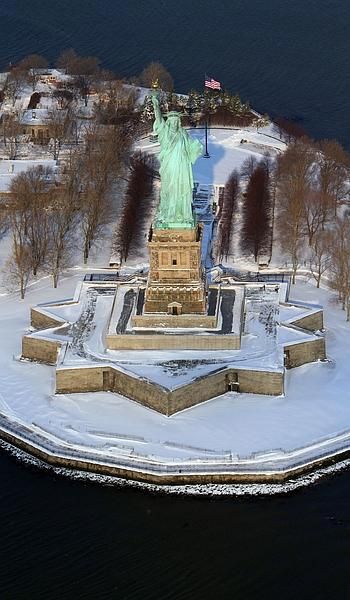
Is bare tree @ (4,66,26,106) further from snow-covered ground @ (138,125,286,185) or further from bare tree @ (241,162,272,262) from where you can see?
bare tree @ (241,162,272,262)

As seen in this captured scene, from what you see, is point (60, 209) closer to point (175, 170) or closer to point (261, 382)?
point (175, 170)

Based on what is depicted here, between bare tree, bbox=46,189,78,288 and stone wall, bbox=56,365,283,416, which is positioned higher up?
bare tree, bbox=46,189,78,288

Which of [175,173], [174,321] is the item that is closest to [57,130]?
[175,173]

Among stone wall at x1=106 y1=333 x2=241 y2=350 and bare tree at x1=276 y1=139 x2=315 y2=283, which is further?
bare tree at x1=276 y1=139 x2=315 y2=283

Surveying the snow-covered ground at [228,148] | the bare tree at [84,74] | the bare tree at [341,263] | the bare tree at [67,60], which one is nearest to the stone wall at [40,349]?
the bare tree at [341,263]

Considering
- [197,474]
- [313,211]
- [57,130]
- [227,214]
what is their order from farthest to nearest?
[57,130] < [227,214] < [313,211] < [197,474]

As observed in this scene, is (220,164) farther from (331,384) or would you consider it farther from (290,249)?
(331,384)

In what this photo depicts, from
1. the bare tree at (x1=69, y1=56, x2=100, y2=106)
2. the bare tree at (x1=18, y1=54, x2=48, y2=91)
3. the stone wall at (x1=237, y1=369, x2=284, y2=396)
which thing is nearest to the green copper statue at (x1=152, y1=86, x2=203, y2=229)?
the stone wall at (x1=237, y1=369, x2=284, y2=396)
